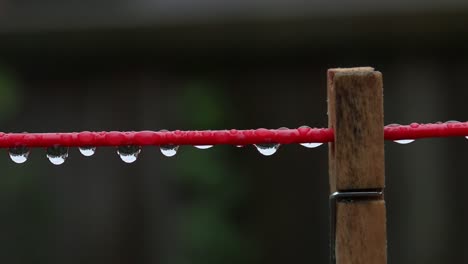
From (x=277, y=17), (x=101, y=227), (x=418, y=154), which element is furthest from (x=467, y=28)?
(x=101, y=227)

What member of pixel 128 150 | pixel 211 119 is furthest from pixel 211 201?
pixel 128 150

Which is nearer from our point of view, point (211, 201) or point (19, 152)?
point (19, 152)

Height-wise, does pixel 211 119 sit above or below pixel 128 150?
above

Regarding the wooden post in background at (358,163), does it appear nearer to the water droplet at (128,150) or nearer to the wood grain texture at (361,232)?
the wood grain texture at (361,232)

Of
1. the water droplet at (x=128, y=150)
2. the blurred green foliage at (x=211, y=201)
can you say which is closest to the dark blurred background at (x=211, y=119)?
the blurred green foliage at (x=211, y=201)

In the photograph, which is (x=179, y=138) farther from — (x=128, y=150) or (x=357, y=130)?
(x=357, y=130)

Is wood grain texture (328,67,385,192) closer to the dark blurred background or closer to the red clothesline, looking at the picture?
the red clothesline

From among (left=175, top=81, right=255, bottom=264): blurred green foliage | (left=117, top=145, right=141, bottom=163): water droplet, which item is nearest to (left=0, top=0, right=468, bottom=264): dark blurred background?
(left=175, top=81, right=255, bottom=264): blurred green foliage
